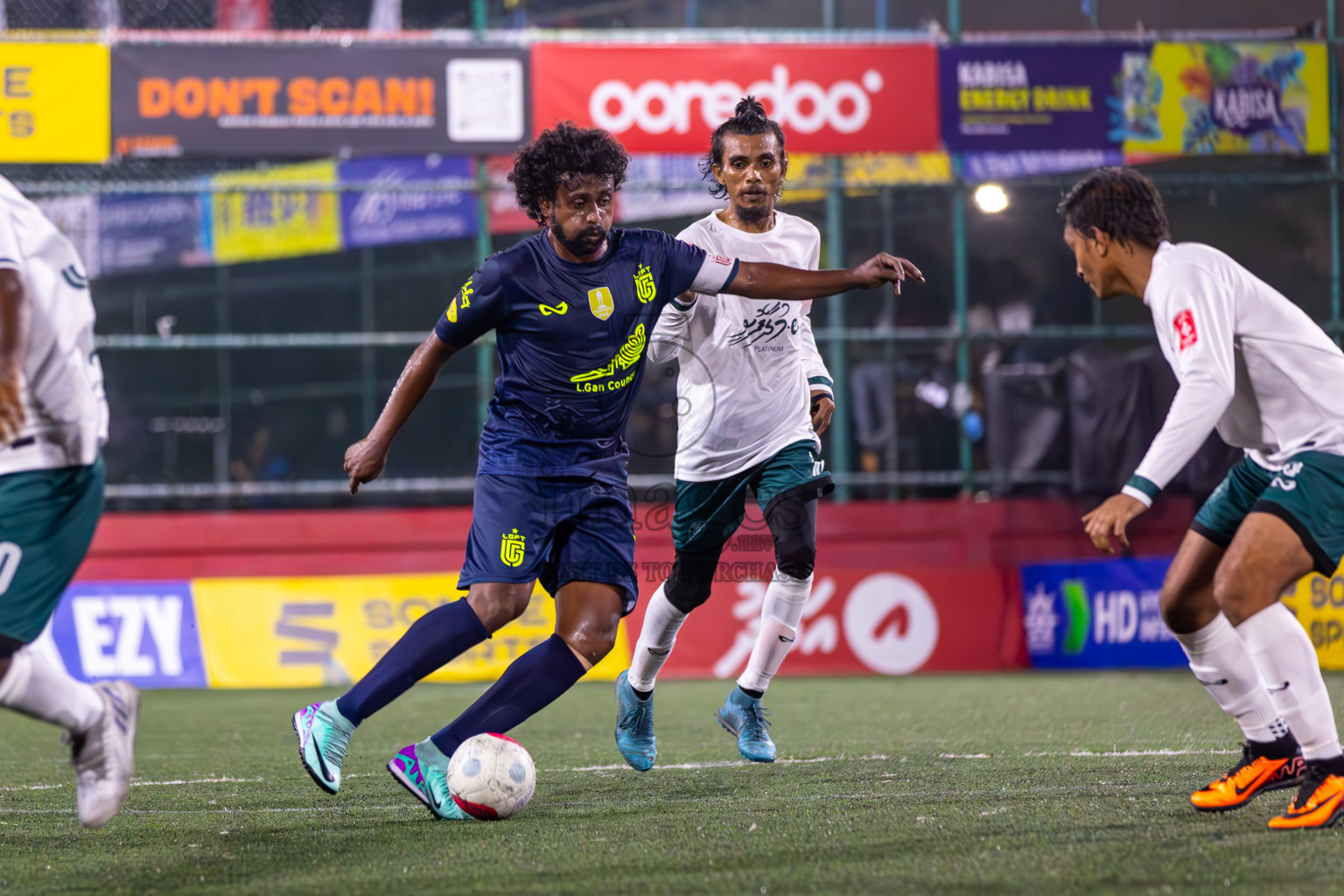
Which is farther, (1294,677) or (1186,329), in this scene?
(1294,677)

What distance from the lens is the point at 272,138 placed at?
39.7ft

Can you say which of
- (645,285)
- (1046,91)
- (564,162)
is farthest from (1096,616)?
(564,162)

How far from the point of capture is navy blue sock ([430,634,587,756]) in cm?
434

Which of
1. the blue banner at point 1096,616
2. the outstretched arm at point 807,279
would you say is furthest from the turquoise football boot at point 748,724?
the blue banner at point 1096,616

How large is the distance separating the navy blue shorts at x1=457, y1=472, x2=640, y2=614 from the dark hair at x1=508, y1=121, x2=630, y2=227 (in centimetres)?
91

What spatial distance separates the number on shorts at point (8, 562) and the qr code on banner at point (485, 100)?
360 inches

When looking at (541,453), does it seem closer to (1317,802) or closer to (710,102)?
(1317,802)

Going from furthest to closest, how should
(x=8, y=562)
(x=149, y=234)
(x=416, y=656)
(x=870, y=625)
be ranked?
(x=149, y=234) < (x=870, y=625) < (x=416, y=656) < (x=8, y=562)

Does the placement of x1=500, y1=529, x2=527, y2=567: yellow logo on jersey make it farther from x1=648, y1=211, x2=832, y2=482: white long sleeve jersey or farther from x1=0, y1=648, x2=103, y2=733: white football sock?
x1=648, y1=211, x2=832, y2=482: white long sleeve jersey

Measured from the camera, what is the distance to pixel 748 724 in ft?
18.4

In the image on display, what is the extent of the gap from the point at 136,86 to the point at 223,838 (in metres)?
9.53

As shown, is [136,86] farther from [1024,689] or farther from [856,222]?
[1024,689]

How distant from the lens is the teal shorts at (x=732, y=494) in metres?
5.71

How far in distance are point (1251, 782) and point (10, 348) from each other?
3.52 metres
